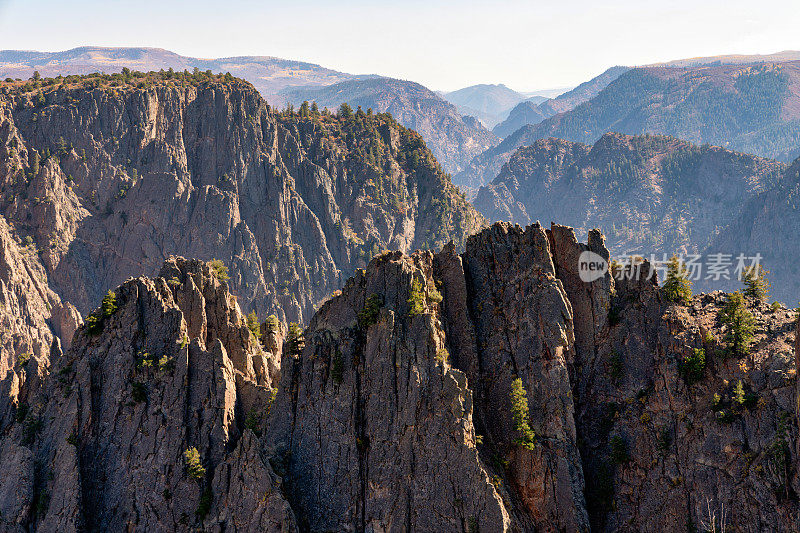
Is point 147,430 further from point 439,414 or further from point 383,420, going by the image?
point 439,414

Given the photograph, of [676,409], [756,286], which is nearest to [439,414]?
[676,409]

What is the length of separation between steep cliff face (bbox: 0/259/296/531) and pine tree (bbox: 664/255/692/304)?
41686mm

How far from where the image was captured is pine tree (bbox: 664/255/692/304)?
55069mm

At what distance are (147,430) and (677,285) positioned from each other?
54571 millimetres

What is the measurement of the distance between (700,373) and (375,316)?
99.3 ft

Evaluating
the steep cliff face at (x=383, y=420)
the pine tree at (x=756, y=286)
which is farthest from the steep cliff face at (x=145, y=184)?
the pine tree at (x=756, y=286)

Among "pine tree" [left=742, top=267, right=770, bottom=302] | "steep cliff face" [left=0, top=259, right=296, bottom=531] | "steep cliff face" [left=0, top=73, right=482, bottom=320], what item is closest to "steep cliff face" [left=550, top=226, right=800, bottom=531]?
"pine tree" [left=742, top=267, right=770, bottom=302]

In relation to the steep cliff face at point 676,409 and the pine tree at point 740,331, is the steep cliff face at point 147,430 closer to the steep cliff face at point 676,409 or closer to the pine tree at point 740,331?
the steep cliff face at point 676,409

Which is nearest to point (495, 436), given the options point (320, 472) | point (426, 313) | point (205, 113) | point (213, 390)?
point (426, 313)

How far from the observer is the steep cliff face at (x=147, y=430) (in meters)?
51.6

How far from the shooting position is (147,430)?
5541 centimetres

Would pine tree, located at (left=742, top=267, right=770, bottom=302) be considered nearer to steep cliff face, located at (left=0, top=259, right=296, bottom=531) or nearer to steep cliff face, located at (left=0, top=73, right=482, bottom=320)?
steep cliff face, located at (left=0, top=259, right=296, bottom=531)

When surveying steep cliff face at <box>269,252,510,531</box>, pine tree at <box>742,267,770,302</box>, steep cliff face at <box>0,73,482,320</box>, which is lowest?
steep cliff face at <box>269,252,510,531</box>

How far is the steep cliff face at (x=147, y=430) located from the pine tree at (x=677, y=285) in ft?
137
